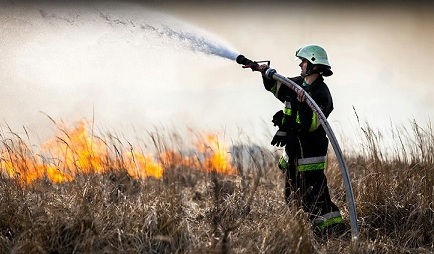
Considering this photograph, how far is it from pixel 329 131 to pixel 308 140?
0.42 m

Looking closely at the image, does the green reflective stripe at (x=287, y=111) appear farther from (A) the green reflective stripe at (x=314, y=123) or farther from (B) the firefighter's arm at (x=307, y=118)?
(A) the green reflective stripe at (x=314, y=123)

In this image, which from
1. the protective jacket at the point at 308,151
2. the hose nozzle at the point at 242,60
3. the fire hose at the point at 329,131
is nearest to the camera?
the fire hose at the point at 329,131

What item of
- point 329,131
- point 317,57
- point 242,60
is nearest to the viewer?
point 329,131

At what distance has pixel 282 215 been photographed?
16.4ft

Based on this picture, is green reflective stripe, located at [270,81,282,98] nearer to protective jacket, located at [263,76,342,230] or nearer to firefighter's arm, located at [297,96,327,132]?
protective jacket, located at [263,76,342,230]

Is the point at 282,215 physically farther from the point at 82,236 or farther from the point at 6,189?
the point at 6,189

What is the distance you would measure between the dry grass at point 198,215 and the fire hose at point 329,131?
0.23 meters

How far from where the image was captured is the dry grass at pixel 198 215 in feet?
Result: 14.8

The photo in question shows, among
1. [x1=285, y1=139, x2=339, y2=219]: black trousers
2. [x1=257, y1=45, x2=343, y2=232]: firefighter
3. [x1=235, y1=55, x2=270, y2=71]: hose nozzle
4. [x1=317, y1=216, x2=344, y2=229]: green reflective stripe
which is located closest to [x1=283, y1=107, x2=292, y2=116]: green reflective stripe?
[x1=257, y1=45, x2=343, y2=232]: firefighter

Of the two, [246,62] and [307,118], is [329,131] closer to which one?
[307,118]

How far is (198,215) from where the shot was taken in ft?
18.8

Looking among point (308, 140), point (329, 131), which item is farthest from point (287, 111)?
point (329, 131)

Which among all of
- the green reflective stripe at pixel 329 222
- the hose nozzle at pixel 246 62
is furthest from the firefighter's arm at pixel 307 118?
the green reflective stripe at pixel 329 222

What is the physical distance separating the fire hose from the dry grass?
8.9 inches
